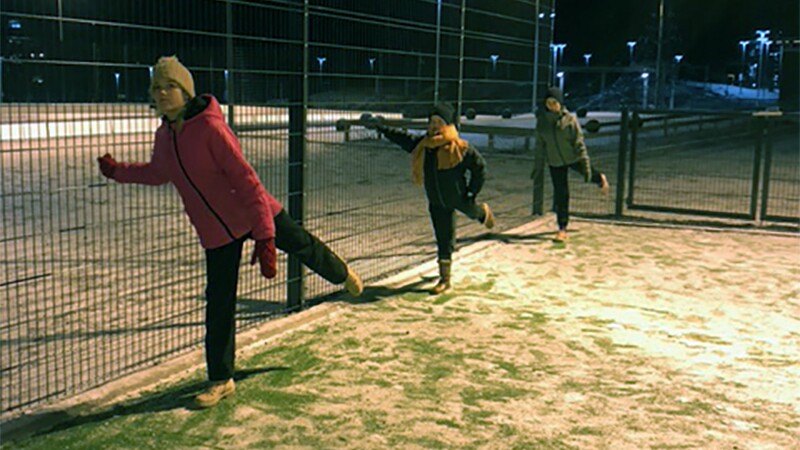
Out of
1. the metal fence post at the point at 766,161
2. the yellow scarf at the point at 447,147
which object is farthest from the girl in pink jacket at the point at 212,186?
the metal fence post at the point at 766,161

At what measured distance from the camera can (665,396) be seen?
4.84 metres

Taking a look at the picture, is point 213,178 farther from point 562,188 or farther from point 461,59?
point 562,188

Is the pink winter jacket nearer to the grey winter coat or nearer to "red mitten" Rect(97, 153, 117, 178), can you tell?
"red mitten" Rect(97, 153, 117, 178)

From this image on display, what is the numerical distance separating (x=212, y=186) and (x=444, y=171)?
307 cm

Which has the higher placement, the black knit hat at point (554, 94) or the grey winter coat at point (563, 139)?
the black knit hat at point (554, 94)

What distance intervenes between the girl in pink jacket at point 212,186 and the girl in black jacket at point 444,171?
Result: 2.69 m

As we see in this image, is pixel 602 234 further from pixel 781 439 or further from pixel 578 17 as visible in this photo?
pixel 578 17

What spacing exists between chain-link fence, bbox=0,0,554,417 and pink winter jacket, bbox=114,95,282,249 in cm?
66

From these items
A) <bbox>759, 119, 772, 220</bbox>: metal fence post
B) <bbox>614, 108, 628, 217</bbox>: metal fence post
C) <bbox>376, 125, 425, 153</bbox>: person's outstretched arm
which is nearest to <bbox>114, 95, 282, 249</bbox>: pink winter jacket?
<bbox>376, 125, 425, 153</bbox>: person's outstretched arm

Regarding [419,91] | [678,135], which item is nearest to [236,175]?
[419,91]

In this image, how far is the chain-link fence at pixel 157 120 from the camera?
4.71 meters

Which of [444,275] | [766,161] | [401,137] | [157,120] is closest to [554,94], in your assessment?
[401,137]

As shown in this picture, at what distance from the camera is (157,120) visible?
17.8ft

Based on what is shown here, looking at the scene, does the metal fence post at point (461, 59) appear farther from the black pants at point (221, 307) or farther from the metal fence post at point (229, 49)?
the black pants at point (221, 307)
